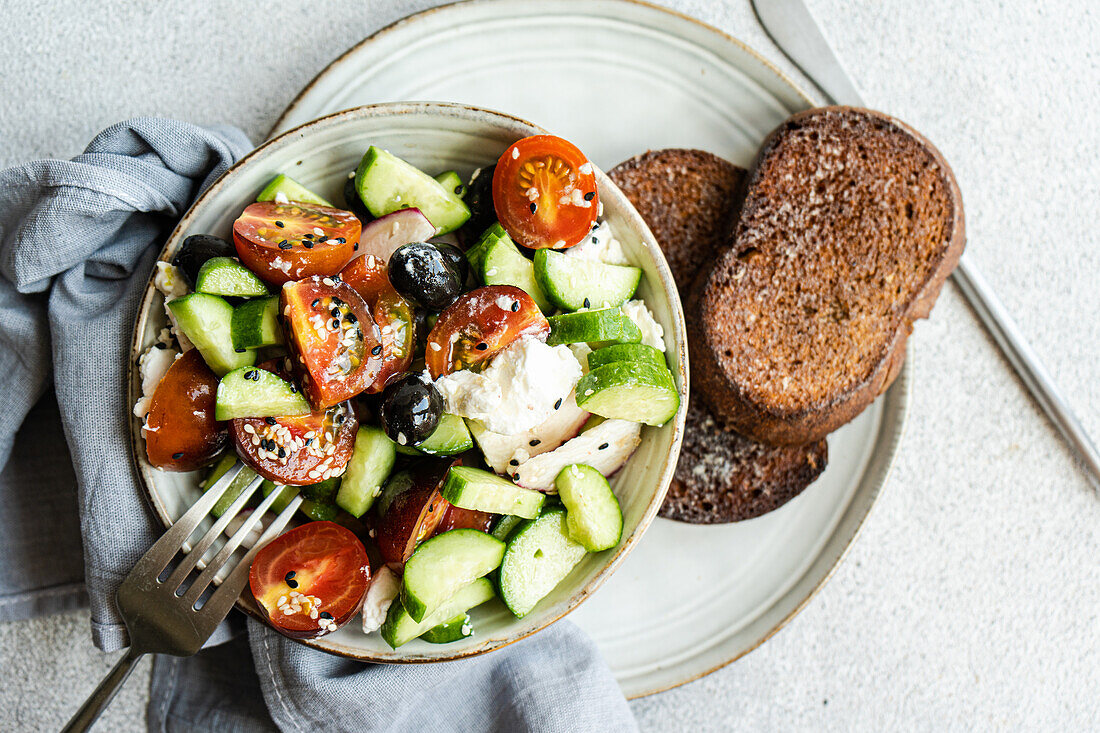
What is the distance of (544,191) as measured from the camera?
1.38 metres

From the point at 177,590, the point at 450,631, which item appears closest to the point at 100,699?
the point at 177,590

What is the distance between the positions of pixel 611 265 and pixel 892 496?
106 centimetres

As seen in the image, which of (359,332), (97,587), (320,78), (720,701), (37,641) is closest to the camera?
(359,332)

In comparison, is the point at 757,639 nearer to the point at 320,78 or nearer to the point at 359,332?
the point at 359,332

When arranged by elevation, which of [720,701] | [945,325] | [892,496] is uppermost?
[945,325]

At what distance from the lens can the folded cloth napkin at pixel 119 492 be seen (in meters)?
1.46

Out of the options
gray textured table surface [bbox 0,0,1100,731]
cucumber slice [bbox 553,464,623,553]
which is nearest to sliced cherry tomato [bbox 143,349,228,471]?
cucumber slice [bbox 553,464,623,553]

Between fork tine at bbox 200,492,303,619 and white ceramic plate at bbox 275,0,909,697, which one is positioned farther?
white ceramic plate at bbox 275,0,909,697

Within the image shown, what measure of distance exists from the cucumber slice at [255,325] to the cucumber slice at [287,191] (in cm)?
21

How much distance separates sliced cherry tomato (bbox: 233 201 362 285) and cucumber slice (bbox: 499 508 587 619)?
59 centimetres

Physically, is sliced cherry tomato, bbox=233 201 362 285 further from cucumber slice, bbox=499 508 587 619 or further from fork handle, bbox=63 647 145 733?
fork handle, bbox=63 647 145 733

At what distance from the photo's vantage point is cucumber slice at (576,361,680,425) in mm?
1282

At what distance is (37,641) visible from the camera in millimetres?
1778

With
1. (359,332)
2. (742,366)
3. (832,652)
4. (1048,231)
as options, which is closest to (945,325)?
(1048,231)
